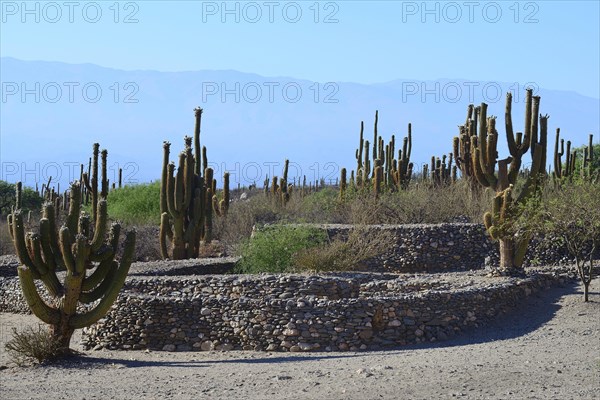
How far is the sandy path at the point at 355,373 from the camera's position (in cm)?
1278

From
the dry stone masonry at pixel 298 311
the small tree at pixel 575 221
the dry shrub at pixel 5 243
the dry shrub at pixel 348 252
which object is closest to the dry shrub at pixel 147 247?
the dry shrub at pixel 5 243

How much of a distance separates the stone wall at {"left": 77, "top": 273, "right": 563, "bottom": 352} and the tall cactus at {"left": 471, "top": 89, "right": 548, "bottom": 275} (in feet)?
7.84

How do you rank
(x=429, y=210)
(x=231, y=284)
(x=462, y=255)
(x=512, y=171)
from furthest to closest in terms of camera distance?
(x=429, y=210)
(x=462, y=255)
(x=512, y=171)
(x=231, y=284)

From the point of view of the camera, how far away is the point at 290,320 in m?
17.3

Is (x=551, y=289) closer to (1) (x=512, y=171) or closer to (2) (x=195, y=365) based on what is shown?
(1) (x=512, y=171)

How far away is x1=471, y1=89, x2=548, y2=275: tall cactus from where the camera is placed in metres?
21.4

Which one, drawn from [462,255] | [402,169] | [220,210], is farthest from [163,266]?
[402,169]

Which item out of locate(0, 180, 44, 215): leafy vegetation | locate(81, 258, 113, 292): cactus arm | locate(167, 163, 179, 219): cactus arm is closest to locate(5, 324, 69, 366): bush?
locate(81, 258, 113, 292): cactus arm

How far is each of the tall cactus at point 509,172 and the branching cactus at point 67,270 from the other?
845 cm

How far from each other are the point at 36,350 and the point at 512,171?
451 inches

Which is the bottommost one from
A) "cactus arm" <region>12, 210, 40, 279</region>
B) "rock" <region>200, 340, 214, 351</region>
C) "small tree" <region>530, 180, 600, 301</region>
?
"rock" <region>200, 340, 214, 351</region>

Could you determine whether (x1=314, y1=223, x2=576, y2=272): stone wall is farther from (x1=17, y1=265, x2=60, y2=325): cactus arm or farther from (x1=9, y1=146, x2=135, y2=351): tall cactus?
(x1=17, y1=265, x2=60, y2=325): cactus arm

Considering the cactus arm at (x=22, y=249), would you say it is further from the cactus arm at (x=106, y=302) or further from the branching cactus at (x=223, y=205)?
the branching cactus at (x=223, y=205)

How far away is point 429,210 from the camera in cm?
3269
